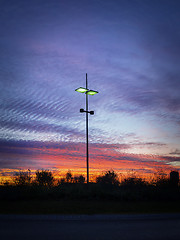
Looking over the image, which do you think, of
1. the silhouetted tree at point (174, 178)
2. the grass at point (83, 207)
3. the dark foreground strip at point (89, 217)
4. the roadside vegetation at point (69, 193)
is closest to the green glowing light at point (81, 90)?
→ the roadside vegetation at point (69, 193)

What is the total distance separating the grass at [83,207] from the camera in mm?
10969

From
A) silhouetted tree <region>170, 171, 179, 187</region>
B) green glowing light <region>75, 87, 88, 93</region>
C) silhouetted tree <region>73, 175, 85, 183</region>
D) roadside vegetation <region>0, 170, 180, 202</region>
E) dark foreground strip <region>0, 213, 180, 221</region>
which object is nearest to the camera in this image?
dark foreground strip <region>0, 213, 180, 221</region>

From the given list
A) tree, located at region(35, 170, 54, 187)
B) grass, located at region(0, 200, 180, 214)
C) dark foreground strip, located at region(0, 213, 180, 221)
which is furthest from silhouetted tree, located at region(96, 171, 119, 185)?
dark foreground strip, located at region(0, 213, 180, 221)

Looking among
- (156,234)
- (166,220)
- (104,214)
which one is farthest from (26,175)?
(156,234)

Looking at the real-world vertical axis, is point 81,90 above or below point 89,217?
above

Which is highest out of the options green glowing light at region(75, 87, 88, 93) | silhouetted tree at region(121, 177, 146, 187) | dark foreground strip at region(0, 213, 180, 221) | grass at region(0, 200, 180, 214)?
green glowing light at region(75, 87, 88, 93)

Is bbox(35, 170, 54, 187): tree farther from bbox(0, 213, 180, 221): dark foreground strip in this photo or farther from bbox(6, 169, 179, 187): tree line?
bbox(0, 213, 180, 221): dark foreground strip

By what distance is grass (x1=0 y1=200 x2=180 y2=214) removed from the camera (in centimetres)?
1097

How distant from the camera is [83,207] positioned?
11891 millimetres

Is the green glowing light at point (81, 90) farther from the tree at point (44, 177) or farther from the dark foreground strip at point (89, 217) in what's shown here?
the dark foreground strip at point (89, 217)

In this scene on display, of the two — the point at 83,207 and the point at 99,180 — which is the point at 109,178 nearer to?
the point at 99,180

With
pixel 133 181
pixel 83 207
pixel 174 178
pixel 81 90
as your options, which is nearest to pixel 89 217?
pixel 83 207

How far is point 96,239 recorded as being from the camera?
22.3ft

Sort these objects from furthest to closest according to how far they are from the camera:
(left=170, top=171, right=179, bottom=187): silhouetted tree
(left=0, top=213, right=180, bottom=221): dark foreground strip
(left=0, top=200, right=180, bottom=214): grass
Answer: (left=170, top=171, right=179, bottom=187): silhouetted tree → (left=0, top=200, right=180, bottom=214): grass → (left=0, top=213, right=180, bottom=221): dark foreground strip
